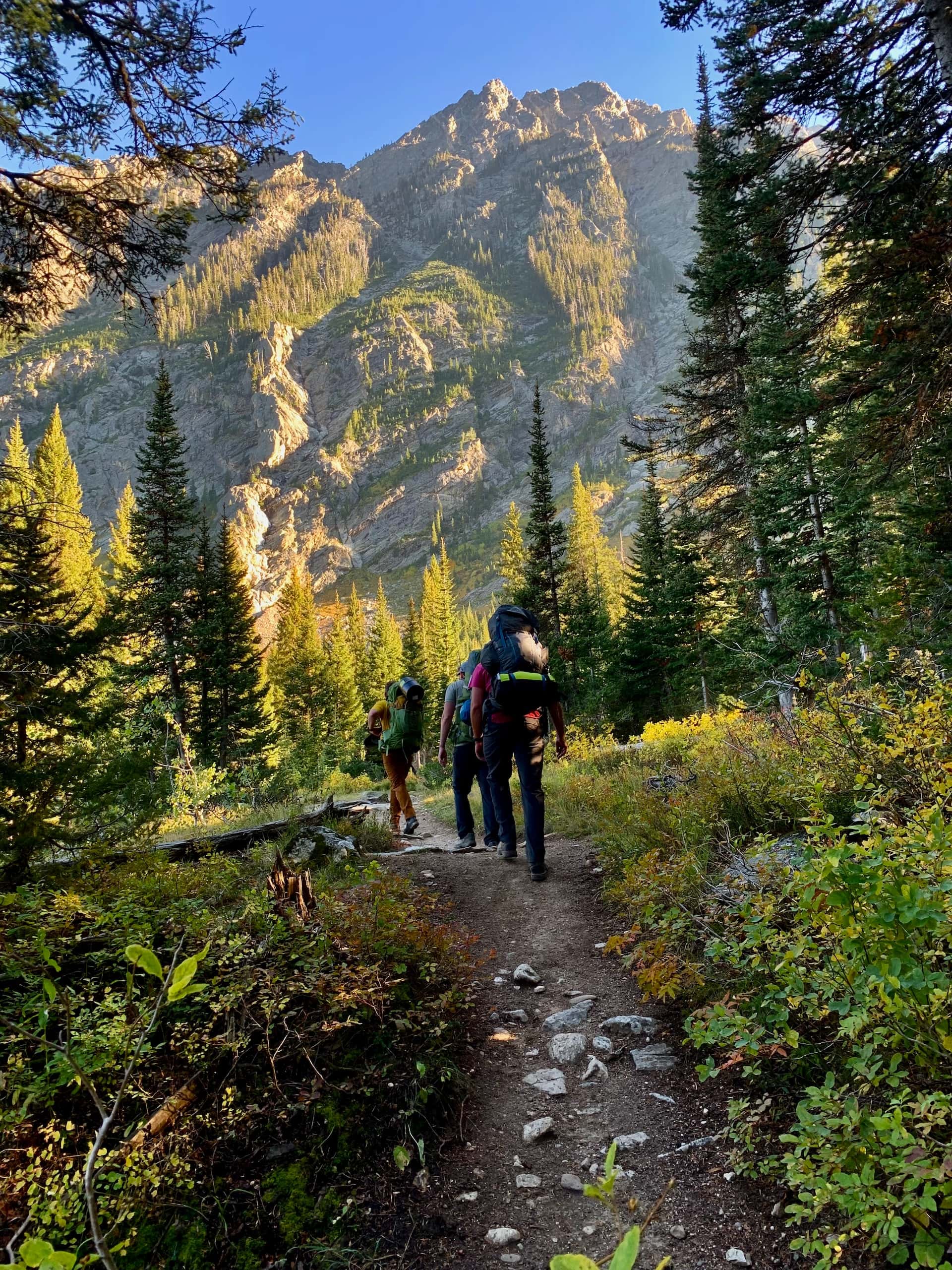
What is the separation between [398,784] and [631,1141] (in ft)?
22.2

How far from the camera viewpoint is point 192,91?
4.83 m

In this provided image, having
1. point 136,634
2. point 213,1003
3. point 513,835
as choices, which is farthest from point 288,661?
point 213,1003

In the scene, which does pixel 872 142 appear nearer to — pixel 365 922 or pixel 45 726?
pixel 365 922

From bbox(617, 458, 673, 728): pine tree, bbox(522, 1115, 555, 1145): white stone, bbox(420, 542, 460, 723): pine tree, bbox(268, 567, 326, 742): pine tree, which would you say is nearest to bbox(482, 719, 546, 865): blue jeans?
bbox(522, 1115, 555, 1145): white stone

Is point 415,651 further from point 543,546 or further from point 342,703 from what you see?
point 543,546

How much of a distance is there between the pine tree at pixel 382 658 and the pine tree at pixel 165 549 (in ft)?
95.3

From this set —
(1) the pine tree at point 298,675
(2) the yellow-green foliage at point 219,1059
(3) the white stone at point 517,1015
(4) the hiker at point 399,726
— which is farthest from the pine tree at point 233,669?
(2) the yellow-green foliage at point 219,1059

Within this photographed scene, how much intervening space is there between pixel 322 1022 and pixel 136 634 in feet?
76.5

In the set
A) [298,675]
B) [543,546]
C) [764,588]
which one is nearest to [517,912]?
[764,588]

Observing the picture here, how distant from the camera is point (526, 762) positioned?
5996mm

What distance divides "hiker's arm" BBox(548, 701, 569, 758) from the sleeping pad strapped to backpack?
12 centimetres

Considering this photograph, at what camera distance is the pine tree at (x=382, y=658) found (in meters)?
55.7

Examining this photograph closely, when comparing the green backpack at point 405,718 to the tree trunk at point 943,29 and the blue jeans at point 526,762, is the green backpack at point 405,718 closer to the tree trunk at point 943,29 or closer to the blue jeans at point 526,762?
the blue jeans at point 526,762

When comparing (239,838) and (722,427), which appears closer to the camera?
(239,838)
